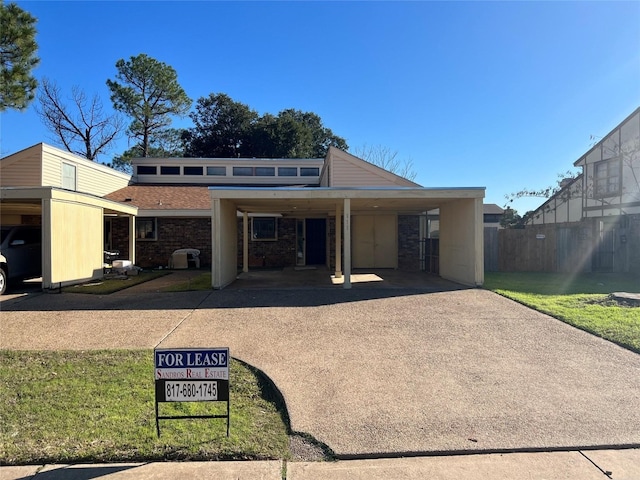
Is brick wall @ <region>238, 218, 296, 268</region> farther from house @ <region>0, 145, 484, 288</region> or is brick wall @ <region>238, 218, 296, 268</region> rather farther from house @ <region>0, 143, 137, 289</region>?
house @ <region>0, 143, 137, 289</region>

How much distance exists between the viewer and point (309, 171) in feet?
80.0

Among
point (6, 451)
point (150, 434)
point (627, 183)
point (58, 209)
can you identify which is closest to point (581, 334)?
point (150, 434)

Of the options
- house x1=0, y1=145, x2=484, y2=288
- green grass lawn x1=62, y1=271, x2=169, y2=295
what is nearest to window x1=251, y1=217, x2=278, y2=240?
house x1=0, y1=145, x2=484, y2=288

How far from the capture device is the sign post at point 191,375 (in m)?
3.67

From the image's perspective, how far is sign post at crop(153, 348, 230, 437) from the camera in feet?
12.0

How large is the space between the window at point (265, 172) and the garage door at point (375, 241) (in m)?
8.38

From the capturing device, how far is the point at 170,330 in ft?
23.2

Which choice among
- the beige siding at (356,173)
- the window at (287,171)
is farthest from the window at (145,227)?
the window at (287,171)

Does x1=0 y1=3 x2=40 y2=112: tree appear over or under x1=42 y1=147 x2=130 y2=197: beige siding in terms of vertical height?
over

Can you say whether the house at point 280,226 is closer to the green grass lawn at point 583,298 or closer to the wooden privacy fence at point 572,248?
the green grass lawn at point 583,298

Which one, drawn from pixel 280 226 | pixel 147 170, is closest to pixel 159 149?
pixel 147 170

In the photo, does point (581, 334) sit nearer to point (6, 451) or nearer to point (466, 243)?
point (466, 243)

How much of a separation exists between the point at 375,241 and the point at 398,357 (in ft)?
39.1

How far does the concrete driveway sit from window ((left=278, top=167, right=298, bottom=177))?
48.4 ft
